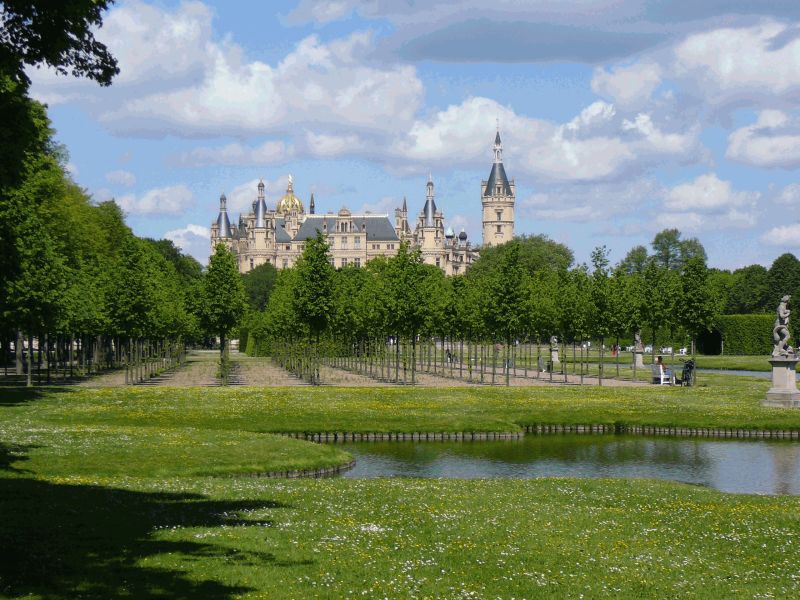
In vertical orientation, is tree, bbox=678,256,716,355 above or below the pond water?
above

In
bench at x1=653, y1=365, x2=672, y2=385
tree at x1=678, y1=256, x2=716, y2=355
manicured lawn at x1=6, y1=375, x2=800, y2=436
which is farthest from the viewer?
bench at x1=653, y1=365, x2=672, y2=385

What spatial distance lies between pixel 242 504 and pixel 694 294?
53.4 metres

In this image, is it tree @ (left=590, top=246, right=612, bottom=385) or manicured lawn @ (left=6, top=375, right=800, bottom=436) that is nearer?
manicured lawn @ (left=6, top=375, right=800, bottom=436)

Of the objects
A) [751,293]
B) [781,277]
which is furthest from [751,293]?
[781,277]

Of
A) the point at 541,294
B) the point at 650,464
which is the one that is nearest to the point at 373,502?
the point at 650,464

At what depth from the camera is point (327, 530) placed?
1939cm

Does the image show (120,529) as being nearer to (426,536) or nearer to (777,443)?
(426,536)

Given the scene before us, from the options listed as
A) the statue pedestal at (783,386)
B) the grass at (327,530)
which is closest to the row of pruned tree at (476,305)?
the statue pedestal at (783,386)

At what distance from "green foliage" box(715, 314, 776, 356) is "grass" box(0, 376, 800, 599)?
106 metres

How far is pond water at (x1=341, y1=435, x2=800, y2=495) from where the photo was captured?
33.8m

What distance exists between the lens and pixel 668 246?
197 meters

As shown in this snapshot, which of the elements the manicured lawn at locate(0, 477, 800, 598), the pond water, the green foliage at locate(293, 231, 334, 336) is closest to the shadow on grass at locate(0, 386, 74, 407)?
the green foliage at locate(293, 231, 334, 336)

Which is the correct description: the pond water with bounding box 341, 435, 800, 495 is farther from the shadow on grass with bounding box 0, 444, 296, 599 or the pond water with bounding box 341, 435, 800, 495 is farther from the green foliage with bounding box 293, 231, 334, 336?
the green foliage with bounding box 293, 231, 334, 336

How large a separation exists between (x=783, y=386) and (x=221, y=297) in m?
38.4
